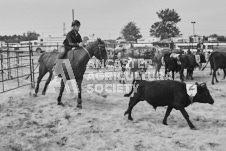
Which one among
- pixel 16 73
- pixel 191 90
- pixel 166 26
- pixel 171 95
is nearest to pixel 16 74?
pixel 16 73

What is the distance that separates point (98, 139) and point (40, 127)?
1.40 m

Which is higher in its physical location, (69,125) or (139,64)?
Answer: (139,64)

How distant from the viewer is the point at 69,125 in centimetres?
567

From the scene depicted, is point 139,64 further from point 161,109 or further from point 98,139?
point 98,139

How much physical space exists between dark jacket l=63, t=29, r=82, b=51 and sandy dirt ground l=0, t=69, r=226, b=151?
60.3 inches

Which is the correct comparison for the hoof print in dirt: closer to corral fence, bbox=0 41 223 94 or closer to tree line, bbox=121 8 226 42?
corral fence, bbox=0 41 223 94

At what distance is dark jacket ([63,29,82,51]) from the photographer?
24.6 ft

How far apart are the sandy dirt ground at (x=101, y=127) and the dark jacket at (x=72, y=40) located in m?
1.53

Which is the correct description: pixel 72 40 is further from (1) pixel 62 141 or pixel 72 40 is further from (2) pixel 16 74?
(2) pixel 16 74

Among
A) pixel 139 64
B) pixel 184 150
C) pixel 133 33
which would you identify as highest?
pixel 133 33

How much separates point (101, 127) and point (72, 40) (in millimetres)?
3052

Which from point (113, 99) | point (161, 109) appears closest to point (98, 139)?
point (161, 109)

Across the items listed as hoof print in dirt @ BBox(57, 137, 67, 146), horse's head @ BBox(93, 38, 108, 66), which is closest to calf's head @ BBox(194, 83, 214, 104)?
hoof print in dirt @ BBox(57, 137, 67, 146)

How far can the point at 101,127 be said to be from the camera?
5.51 metres
